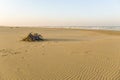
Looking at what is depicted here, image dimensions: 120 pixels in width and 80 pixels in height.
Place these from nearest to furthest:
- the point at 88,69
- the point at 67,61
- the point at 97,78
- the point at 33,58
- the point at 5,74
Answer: the point at 97,78 < the point at 5,74 < the point at 88,69 < the point at 67,61 < the point at 33,58

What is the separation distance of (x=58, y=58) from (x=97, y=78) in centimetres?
333

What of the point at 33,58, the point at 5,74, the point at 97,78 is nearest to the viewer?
the point at 97,78

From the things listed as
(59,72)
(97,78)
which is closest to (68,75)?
(59,72)

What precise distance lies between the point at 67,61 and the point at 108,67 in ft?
6.03

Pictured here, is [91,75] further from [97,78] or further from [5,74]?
[5,74]

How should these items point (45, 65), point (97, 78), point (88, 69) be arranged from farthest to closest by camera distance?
point (45, 65) < point (88, 69) < point (97, 78)

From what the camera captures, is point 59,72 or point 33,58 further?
point 33,58

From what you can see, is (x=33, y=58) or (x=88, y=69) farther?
(x=33, y=58)

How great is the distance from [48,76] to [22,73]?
100 centimetres

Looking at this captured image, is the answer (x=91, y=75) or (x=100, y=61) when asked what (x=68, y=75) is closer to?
(x=91, y=75)

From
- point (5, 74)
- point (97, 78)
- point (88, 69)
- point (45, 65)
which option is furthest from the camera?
point (45, 65)

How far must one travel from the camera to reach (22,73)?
303 inches

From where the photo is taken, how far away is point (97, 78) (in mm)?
7172

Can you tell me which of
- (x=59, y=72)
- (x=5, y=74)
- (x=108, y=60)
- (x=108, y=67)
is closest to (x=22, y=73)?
(x=5, y=74)
